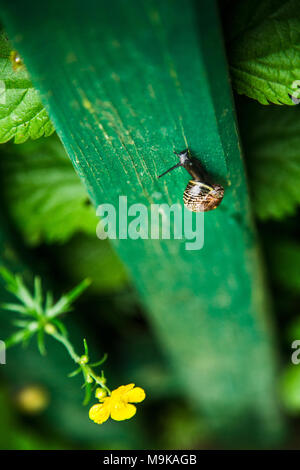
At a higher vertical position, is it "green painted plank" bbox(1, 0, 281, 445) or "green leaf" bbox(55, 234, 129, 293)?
"green leaf" bbox(55, 234, 129, 293)

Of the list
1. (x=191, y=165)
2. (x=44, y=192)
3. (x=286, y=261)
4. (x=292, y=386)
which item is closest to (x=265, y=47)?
(x=191, y=165)

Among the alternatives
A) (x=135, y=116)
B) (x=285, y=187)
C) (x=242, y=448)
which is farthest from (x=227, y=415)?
(x=135, y=116)

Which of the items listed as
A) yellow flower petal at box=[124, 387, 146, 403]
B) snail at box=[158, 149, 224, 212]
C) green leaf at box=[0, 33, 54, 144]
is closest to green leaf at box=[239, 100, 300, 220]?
snail at box=[158, 149, 224, 212]

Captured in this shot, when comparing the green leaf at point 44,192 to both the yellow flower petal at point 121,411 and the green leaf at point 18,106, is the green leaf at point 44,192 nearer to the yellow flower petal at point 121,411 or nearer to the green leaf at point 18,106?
the green leaf at point 18,106

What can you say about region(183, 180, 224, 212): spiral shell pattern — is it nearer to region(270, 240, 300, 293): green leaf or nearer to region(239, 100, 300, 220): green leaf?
region(239, 100, 300, 220): green leaf
